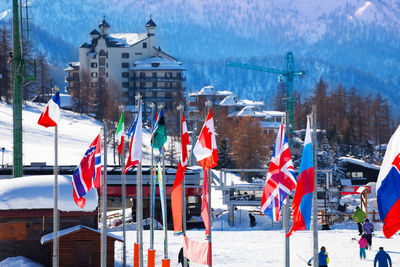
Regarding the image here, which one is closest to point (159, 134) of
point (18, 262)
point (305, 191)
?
point (18, 262)

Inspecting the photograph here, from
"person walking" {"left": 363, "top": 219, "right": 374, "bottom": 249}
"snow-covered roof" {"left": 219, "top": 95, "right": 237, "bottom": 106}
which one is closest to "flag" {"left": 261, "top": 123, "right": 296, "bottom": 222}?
"person walking" {"left": 363, "top": 219, "right": 374, "bottom": 249}

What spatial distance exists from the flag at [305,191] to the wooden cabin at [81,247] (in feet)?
40.1

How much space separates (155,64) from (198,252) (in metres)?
130

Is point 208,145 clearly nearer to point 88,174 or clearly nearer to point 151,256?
point 88,174

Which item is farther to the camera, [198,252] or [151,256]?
[151,256]

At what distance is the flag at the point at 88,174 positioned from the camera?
23812 mm

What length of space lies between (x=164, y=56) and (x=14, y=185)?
131810mm

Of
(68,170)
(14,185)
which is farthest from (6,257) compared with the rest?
(68,170)

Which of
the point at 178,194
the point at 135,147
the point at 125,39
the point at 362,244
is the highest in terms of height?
the point at 125,39

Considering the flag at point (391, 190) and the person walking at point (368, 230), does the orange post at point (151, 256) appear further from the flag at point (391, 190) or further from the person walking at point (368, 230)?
the flag at point (391, 190)

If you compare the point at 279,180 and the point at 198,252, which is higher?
the point at 279,180

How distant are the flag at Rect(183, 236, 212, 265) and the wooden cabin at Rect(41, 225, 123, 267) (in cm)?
683

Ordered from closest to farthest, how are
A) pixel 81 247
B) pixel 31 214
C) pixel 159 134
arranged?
1. pixel 159 134
2. pixel 81 247
3. pixel 31 214

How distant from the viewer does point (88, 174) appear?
23797 mm
